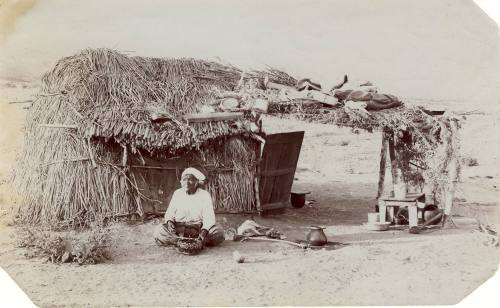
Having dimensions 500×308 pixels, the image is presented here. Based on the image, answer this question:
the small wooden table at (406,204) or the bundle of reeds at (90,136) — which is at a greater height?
the bundle of reeds at (90,136)

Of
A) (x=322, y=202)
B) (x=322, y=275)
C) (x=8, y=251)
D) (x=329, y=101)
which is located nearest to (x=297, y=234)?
(x=322, y=275)

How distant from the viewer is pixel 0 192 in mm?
9445

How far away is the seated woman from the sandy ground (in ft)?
0.63

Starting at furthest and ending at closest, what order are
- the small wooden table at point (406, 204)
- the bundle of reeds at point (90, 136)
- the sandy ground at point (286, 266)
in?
the small wooden table at point (406, 204) → the bundle of reeds at point (90, 136) → the sandy ground at point (286, 266)

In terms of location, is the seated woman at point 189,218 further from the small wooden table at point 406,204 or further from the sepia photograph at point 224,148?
the small wooden table at point 406,204

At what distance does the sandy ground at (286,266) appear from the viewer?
27.3 feet

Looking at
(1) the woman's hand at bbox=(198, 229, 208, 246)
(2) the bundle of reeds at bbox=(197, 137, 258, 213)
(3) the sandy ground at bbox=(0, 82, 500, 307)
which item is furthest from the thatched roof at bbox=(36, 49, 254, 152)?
(1) the woman's hand at bbox=(198, 229, 208, 246)

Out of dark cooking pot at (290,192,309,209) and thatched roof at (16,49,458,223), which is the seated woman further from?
dark cooking pot at (290,192,309,209)

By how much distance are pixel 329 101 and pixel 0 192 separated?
17.5ft

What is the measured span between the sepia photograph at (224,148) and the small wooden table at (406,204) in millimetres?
20

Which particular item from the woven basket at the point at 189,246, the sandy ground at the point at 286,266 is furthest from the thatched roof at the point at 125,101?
the woven basket at the point at 189,246

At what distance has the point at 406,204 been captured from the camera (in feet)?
34.0

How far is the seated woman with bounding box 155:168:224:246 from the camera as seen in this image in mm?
9156

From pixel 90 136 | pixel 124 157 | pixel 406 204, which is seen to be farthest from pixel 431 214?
pixel 90 136
